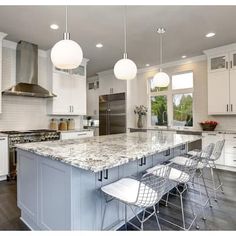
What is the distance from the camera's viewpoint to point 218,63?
4461 millimetres

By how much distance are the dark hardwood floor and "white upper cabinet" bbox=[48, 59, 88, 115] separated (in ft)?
7.01

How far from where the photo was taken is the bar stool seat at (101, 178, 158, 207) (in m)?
1.51

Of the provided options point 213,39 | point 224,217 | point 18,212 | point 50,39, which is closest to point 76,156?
point 18,212

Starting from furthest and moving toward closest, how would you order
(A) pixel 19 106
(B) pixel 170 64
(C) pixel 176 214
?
(B) pixel 170 64 < (A) pixel 19 106 < (C) pixel 176 214

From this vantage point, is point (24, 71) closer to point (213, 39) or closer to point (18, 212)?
point (18, 212)

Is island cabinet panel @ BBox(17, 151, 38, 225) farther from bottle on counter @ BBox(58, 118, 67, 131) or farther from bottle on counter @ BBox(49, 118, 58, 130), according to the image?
bottle on counter @ BBox(58, 118, 67, 131)

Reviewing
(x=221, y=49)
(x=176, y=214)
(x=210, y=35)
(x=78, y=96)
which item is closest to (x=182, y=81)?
(x=221, y=49)

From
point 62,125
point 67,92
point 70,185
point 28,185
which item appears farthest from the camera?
point 62,125

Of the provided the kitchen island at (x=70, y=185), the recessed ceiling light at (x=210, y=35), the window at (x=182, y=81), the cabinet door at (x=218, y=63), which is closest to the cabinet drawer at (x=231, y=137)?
the cabinet door at (x=218, y=63)

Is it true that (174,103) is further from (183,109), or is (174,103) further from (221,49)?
(221,49)

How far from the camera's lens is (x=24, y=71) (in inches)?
161

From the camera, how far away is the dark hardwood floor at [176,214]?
2.04 m

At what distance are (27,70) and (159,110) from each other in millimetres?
3938

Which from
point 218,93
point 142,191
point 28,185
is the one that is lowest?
point 28,185
